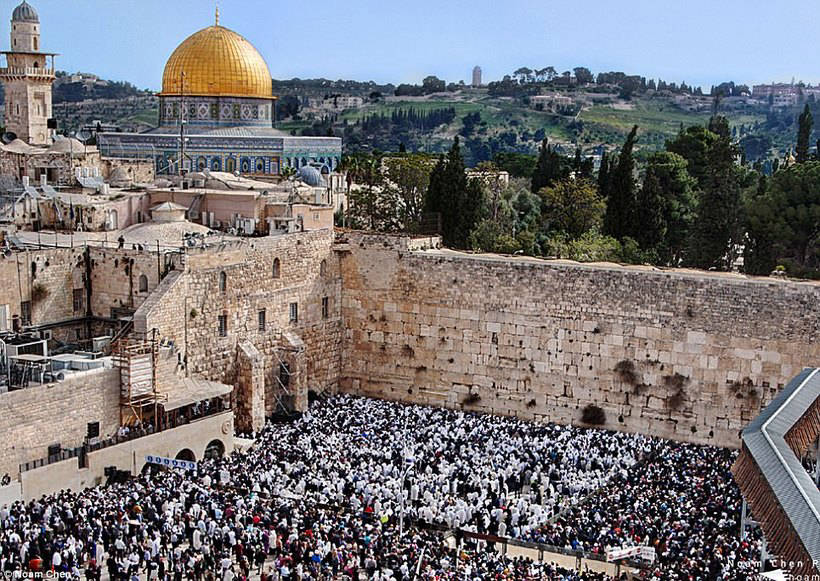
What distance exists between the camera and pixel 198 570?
1580 centimetres

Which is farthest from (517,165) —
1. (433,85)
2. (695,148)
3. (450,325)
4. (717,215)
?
(433,85)

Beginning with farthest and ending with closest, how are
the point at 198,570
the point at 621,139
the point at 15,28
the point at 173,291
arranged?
the point at 621,139, the point at 15,28, the point at 173,291, the point at 198,570

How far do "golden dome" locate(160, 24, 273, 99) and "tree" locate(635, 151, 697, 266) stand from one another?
51.5 feet

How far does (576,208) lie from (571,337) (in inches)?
516

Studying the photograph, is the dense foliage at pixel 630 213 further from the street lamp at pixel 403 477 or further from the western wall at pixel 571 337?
the street lamp at pixel 403 477

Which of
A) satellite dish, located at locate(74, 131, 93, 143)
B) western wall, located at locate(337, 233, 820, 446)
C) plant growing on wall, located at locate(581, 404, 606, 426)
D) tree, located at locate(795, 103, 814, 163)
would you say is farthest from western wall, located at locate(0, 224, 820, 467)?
tree, located at locate(795, 103, 814, 163)

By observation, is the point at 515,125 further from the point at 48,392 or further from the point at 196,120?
the point at 48,392

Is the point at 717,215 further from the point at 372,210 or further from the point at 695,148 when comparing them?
the point at 372,210

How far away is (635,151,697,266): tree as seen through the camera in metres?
33.6

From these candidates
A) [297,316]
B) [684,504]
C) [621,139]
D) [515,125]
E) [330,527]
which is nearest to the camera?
[330,527]

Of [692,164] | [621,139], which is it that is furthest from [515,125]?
[692,164]

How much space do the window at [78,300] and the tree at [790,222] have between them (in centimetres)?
1837

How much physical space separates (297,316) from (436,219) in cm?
811

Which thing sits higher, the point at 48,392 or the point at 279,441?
the point at 48,392
